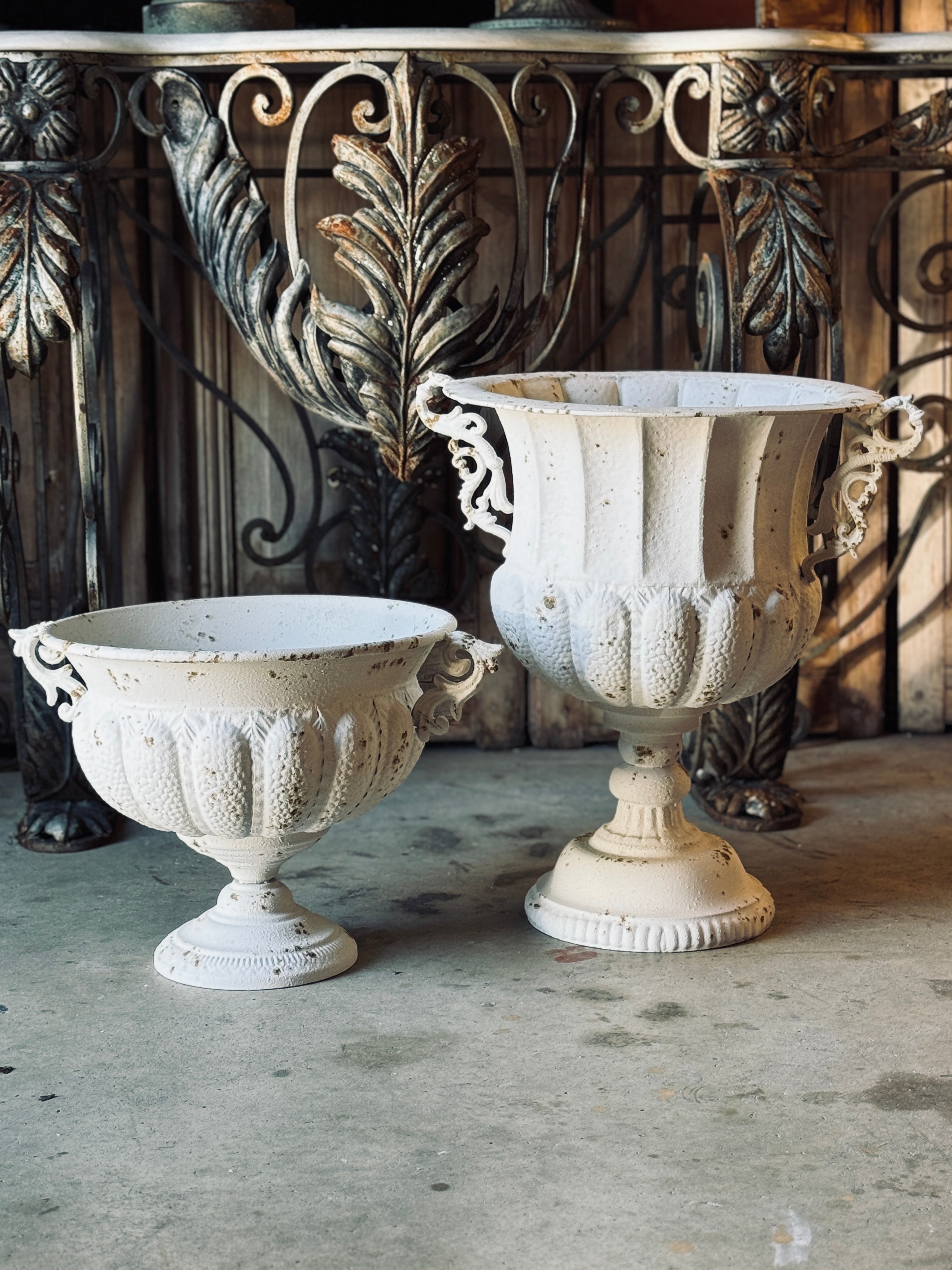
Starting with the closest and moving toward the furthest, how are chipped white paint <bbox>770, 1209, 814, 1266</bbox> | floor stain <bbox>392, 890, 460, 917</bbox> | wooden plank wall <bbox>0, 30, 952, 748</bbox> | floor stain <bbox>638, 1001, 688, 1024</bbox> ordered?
chipped white paint <bbox>770, 1209, 814, 1266</bbox>, floor stain <bbox>638, 1001, 688, 1024</bbox>, floor stain <bbox>392, 890, 460, 917</bbox>, wooden plank wall <bbox>0, 30, 952, 748</bbox>

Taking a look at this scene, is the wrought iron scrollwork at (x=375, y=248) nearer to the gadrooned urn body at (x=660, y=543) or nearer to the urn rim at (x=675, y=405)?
the urn rim at (x=675, y=405)

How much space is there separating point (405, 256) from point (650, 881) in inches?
45.9

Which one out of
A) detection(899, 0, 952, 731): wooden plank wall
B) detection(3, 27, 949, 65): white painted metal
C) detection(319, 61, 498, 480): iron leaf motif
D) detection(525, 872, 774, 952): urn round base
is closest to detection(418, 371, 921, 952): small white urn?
detection(525, 872, 774, 952): urn round base

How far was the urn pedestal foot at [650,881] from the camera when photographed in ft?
8.22

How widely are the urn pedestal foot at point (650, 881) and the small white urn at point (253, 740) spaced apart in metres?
0.34

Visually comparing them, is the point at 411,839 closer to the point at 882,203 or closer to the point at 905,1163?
the point at 905,1163

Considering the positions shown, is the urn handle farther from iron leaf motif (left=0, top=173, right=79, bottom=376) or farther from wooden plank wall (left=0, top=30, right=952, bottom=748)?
iron leaf motif (left=0, top=173, right=79, bottom=376)

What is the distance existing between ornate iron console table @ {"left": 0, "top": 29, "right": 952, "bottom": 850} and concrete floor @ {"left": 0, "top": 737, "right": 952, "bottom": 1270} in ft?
1.49

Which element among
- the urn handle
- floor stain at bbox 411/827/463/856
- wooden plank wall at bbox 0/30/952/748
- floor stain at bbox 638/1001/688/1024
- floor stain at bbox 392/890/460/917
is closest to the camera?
floor stain at bbox 638/1001/688/1024

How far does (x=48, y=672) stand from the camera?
2.36 metres

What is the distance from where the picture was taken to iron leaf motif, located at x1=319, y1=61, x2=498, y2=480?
2.81m

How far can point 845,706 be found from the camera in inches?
148

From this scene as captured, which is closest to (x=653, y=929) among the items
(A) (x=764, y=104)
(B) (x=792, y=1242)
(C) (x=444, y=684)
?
(C) (x=444, y=684)

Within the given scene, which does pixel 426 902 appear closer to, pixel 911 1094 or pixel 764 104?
pixel 911 1094
